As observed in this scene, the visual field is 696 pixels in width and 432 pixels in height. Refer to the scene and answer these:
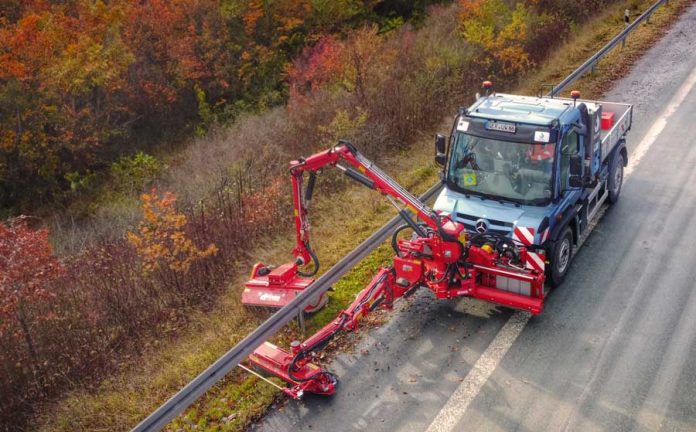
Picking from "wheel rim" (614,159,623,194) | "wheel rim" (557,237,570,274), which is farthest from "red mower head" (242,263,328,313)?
"wheel rim" (614,159,623,194)

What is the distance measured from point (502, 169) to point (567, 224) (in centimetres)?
127

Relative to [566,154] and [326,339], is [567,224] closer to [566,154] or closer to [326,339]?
[566,154]

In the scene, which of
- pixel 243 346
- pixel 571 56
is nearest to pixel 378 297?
pixel 243 346

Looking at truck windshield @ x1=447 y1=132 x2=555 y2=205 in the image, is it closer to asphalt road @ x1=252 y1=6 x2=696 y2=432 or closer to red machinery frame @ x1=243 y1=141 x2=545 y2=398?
red machinery frame @ x1=243 y1=141 x2=545 y2=398

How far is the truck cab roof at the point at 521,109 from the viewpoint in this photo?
31.1 ft

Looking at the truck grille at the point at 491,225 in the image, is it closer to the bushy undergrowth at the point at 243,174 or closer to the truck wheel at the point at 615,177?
the truck wheel at the point at 615,177

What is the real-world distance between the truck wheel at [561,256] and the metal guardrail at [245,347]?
2.71m

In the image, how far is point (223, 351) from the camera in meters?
8.87

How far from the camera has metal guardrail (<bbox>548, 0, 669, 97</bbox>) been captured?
16859 mm

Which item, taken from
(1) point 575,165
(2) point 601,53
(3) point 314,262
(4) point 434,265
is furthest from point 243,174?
(2) point 601,53

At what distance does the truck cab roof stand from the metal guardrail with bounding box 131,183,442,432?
2.53 m

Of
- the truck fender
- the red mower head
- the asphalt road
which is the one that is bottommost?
the asphalt road

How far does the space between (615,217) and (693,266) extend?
6.08 feet

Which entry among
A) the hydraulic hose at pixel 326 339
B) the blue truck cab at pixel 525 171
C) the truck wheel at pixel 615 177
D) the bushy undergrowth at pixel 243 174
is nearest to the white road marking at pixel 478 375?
the blue truck cab at pixel 525 171
